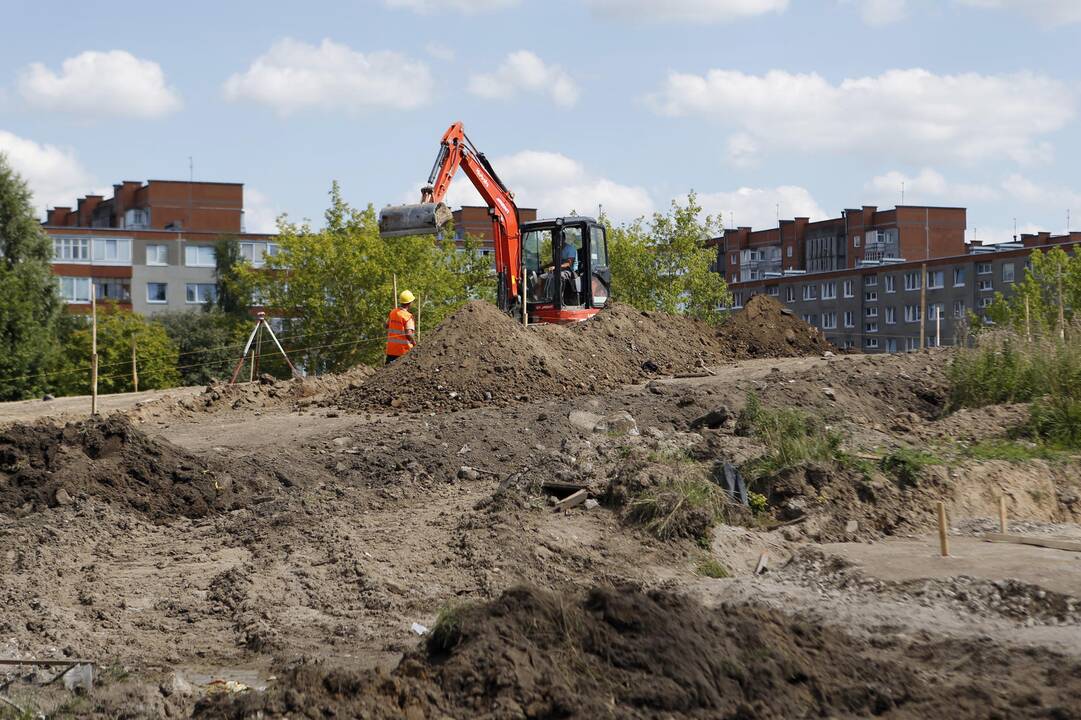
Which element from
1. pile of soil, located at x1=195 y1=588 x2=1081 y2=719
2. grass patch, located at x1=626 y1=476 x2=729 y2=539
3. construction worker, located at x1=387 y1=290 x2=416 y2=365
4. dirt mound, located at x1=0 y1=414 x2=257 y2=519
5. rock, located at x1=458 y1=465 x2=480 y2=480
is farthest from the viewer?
construction worker, located at x1=387 y1=290 x2=416 y2=365

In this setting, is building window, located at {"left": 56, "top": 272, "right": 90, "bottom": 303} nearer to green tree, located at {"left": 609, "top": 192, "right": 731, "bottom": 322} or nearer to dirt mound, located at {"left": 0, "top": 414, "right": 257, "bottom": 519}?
green tree, located at {"left": 609, "top": 192, "right": 731, "bottom": 322}

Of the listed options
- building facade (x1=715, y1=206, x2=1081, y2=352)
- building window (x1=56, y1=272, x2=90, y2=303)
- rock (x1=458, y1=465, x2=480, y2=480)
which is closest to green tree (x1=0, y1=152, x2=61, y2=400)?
rock (x1=458, y1=465, x2=480, y2=480)

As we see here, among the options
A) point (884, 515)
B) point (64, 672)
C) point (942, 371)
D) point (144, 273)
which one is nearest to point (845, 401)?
point (942, 371)

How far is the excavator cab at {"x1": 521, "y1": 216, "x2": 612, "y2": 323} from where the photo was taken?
24.9m

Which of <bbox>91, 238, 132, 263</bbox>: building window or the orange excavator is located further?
<bbox>91, 238, 132, 263</bbox>: building window

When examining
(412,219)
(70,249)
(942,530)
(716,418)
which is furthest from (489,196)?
(70,249)

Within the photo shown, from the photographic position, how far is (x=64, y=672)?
22.5 feet

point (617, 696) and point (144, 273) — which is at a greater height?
point (144, 273)

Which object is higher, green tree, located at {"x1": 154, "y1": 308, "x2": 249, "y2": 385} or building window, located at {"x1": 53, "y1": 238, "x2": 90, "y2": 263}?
building window, located at {"x1": 53, "y1": 238, "x2": 90, "y2": 263}

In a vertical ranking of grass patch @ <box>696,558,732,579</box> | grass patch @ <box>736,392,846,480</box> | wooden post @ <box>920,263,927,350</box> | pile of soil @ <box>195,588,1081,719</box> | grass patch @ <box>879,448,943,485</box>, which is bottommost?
grass patch @ <box>696,558,732,579</box>

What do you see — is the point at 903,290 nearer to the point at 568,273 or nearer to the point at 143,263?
the point at 143,263

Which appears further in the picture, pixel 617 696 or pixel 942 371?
pixel 942 371

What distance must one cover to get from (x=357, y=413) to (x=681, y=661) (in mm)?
12687

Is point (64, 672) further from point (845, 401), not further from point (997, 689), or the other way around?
point (845, 401)
